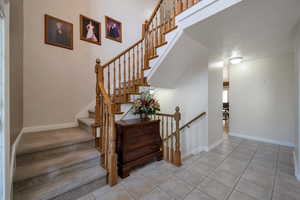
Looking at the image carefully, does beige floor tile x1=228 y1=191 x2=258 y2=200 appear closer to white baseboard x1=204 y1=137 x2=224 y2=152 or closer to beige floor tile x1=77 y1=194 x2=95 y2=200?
white baseboard x1=204 y1=137 x2=224 y2=152

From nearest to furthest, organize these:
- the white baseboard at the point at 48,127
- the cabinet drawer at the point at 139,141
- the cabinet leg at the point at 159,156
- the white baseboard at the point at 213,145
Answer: the cabinet drawer at the point at 139,141, the white baseboard at the point at 48,127, the cabinet leg at the point at 159,156, the white baseboard at the point at 213,145

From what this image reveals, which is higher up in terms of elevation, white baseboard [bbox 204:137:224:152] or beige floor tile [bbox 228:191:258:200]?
white baseboard [bbox 204:137:224:152]

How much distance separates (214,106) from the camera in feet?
10.6

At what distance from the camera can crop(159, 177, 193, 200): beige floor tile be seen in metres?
1.59

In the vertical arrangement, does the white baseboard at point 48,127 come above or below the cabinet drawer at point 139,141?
above

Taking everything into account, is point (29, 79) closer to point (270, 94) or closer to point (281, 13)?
point (281, 13)

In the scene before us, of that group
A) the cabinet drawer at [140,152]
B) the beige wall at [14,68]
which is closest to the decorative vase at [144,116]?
the cabinet drawer at [140,152]

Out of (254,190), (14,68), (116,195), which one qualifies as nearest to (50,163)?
(116,195)

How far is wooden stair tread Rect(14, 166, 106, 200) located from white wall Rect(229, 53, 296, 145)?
4.26 m

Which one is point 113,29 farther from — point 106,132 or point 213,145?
point 213,145

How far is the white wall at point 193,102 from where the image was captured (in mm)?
3004

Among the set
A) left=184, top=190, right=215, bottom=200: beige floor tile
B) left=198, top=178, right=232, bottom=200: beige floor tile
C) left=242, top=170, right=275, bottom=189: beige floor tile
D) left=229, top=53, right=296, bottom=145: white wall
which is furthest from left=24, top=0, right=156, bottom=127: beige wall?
left=229, top=53, right=296, bottom=145: white wall

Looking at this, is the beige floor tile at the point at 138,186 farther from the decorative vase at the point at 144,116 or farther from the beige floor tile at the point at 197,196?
the decorative vase at the point at 144,116

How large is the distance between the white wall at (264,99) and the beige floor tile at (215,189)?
2.87 meters
